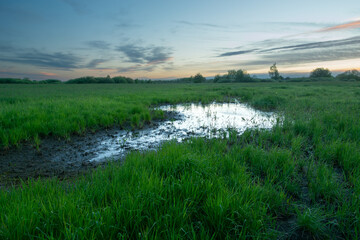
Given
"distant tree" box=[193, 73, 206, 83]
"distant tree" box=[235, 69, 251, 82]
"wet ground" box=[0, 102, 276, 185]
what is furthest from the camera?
"distant tree" box=[193, 73, 206, 83]

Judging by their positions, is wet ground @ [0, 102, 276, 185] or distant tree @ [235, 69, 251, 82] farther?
distant tree @ [235, 69, 251, 82]

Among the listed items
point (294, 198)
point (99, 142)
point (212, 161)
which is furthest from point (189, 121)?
point (294, 198)

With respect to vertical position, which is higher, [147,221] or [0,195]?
[0,195]

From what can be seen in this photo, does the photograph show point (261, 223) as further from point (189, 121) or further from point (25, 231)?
point (189, 121)

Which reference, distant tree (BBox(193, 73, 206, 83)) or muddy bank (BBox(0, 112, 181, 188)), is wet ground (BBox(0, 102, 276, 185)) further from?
distant tree (BBox(193, 73, 206, 83))

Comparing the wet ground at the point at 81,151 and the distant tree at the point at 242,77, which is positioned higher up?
the distant tree at the point at 242,77

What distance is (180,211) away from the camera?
208 centimetres

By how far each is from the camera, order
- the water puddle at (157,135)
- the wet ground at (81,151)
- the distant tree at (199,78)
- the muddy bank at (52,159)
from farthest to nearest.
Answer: the distant tree at (199,78) → the water puddle at (157,135) → the wet ground at (81,151) → the muddy bank at (52,159)

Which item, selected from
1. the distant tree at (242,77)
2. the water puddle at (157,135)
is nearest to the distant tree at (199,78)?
the distant tree at (242,77)

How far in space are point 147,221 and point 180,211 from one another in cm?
38

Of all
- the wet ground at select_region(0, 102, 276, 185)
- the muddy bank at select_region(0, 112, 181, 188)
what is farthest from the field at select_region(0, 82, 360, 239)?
the wet ground at select_region(0, 102, 276, 185)

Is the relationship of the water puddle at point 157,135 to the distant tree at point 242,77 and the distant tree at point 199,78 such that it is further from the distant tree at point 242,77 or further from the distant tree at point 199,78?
the distant tree at point 199,78

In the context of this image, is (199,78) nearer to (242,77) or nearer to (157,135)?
(242,77)

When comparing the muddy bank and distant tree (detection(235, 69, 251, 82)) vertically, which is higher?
distant tree (detection(235, 69, 251, 82))
